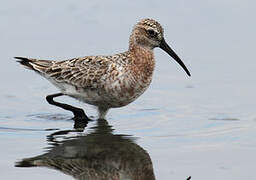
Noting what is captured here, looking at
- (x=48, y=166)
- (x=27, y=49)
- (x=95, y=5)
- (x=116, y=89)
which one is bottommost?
(x=48, y=166)

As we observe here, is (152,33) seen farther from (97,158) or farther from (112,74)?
(97,158)

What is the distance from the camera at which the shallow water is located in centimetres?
1113

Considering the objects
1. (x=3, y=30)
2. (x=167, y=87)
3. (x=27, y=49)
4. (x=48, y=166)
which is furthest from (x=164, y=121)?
(x=3, y=30)

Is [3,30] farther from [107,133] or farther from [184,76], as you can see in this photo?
[107,133]

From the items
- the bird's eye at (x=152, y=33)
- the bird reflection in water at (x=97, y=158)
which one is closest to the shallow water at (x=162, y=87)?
the bird reflection in water at (x=97, y=158)

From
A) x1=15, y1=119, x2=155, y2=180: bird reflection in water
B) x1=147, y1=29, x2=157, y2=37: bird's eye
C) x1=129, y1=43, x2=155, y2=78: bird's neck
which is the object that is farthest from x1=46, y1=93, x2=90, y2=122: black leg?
x1=147, y1=29, x2=157, y2=37: bird's eye

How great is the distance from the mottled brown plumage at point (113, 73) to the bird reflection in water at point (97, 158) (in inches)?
28.6

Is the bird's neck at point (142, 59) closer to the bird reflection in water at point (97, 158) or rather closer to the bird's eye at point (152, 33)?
the bird's eye at point (152, 33)

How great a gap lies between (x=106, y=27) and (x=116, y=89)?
4.84 meters

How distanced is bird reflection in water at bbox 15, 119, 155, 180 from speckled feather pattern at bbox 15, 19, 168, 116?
0.72 meters

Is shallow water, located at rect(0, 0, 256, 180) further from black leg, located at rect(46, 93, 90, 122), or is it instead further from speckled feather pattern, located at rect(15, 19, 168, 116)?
speckled feather pattern, located at rect(15, 19, 168, 116)

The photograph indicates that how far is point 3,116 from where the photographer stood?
44.1 feet

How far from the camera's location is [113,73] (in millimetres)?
12734

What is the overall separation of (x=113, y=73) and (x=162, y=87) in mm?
2207
